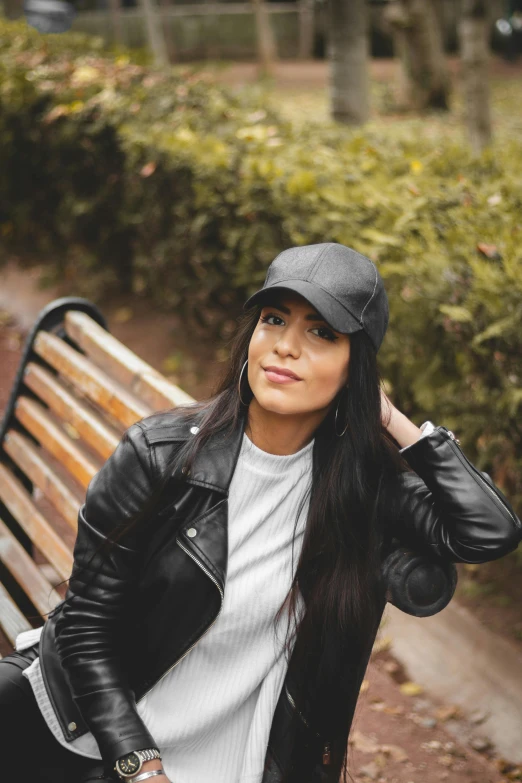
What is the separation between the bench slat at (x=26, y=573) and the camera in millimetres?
2834

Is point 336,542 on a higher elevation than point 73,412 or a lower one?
higher

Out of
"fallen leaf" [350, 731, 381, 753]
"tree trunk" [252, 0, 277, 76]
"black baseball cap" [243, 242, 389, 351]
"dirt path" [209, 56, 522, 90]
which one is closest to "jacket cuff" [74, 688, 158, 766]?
"black baseball cap" [243, 242, 389, 351]

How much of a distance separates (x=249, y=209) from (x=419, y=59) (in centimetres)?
1211

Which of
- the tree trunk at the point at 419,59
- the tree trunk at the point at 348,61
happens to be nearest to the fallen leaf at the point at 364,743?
the tree trunk at the point at 348,61

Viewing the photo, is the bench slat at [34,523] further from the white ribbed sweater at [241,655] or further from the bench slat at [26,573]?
the white ribbed sweater at [241,655]

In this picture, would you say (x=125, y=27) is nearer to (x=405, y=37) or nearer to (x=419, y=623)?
(x=405, y=37)

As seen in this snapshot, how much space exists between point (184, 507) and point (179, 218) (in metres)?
4.03

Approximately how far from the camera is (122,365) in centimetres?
294

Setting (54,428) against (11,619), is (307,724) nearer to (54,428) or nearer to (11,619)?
(11,619)

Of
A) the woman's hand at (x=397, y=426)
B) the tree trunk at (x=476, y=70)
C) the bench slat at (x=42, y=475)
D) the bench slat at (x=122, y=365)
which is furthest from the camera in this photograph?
→ the tree trunk at (x=476, y=70)

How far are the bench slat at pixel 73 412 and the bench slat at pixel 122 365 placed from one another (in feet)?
0.51

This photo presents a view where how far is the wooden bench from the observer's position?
284 cm

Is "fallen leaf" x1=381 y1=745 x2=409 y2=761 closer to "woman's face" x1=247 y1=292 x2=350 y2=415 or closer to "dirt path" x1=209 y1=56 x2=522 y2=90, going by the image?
"woman's face" x1=247 y1=292 x2=350 y2=415

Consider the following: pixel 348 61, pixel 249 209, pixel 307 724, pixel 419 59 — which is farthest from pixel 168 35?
pixel 307 724
